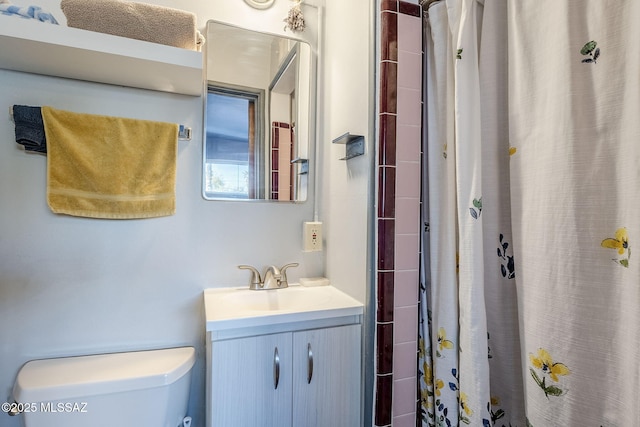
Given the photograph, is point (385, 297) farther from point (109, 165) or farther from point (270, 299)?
point (109, 165)

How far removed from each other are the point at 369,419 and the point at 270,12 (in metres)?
1.80

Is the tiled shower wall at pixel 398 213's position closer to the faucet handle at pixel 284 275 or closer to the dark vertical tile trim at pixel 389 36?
the dark vertical tile trim at pixel 389 36

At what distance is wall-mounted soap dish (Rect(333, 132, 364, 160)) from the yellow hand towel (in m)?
0.71

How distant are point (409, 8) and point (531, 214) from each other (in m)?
0.80

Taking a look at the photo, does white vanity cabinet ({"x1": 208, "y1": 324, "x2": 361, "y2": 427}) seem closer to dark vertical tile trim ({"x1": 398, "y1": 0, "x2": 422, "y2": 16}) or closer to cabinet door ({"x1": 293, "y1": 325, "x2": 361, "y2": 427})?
cabinet door ({"x1": 293, "y1": 325, "x2": 361, "y2": 427})

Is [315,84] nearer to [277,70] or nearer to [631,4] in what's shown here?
[277,70]

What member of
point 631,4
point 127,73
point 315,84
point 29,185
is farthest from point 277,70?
point 631,4

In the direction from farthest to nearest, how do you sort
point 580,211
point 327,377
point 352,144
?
point 352,144 → point 327,377 → point 580,211

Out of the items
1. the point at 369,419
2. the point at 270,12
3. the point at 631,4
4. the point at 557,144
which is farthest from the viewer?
the point at 270,12

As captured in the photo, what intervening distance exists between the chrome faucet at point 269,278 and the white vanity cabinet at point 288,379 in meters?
0.34

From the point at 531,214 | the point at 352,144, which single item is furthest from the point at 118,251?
the point at 531,214

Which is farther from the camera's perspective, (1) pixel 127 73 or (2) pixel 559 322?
(1) pixel 127 73

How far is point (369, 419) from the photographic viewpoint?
1.05 m

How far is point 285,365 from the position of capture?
101cm
